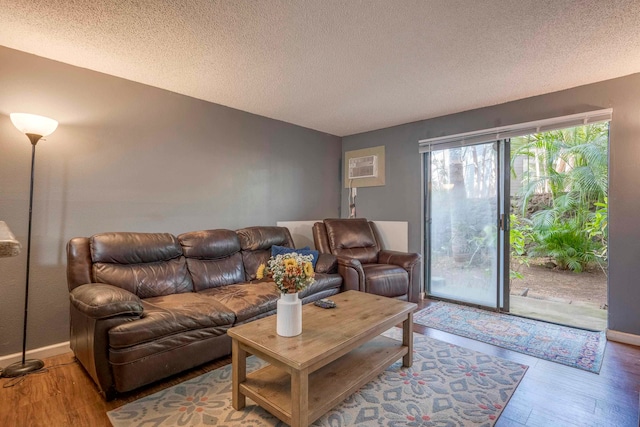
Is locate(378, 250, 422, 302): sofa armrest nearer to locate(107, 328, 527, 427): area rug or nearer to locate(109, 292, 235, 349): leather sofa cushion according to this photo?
locate(107, 328, 527, 427): area rug

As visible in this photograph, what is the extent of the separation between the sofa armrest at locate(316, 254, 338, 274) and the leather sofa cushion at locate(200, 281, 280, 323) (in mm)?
652

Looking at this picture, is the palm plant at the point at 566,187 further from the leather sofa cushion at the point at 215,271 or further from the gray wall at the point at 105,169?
the leather sofa cushion at the point at 215,271

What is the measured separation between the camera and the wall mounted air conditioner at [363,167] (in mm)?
4551

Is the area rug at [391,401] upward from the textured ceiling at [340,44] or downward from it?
downward

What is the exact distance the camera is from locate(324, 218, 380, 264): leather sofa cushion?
389 centimetres

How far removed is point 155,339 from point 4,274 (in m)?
1.42

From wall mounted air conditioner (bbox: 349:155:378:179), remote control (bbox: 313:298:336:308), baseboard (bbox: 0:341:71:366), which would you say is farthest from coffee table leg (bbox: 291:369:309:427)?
wall mounted air conditioner (bbox: 349:155:378:179)

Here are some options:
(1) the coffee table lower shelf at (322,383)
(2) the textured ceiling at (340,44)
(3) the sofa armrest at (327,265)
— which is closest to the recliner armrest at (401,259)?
(3) the sofa armrest at (327,265)

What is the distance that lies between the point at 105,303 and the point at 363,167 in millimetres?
3732

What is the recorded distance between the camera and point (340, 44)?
2188mm

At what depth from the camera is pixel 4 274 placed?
7.35 feet

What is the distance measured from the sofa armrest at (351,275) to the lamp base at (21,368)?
258 cm

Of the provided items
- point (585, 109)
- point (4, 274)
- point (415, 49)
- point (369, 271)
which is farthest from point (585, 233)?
point (4, 274)

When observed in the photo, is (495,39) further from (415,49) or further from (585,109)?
(585,109)
